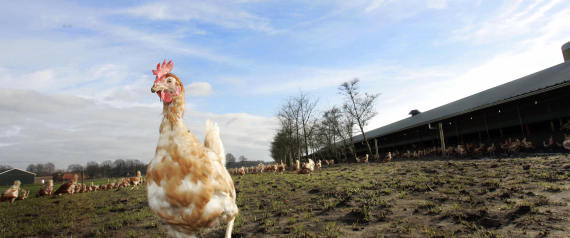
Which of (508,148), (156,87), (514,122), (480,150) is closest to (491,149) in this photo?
(480,150)

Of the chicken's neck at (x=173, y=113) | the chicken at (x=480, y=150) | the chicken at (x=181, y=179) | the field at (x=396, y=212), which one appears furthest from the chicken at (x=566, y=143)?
the chicken's neck at (x=173, y=113)

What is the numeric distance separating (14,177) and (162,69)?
3961 inches

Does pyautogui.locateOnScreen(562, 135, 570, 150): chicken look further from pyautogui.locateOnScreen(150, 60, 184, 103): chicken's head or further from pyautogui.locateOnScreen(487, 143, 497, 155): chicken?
pyautogui.locateOnScreen(150, 60, 184, 103): chicken's head

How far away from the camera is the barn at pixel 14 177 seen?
2761 inches

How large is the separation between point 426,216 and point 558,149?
44.3 ft

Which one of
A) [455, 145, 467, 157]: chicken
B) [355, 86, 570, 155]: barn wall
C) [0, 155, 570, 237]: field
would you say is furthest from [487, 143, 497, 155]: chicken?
[0, 155, 570, 237]: field

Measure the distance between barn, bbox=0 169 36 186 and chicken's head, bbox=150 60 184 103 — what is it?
318 ft

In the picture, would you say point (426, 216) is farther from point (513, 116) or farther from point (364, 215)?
point (513, 116)

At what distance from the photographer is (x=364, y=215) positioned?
6.27 m

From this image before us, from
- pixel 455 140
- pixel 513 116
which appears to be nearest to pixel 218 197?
pixel 513 116

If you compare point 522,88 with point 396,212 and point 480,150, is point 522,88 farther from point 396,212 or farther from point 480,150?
point 396,212

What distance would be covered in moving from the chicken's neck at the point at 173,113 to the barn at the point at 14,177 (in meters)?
97.3

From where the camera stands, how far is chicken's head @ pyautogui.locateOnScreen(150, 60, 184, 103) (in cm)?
341

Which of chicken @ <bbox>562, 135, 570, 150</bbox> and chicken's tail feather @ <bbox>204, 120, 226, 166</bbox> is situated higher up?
chicken's tail feather @ <bbox>204, 120, 226, 166</bbox>
